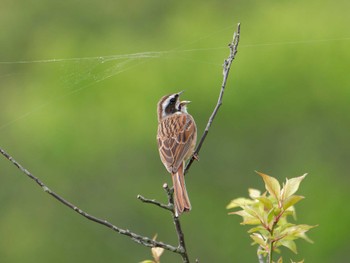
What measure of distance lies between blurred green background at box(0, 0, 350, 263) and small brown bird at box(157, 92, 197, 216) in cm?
1101

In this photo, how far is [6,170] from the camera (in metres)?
18.6

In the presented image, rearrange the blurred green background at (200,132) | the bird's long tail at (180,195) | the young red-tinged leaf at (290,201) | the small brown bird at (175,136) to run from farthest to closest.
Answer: the blurred green background at (200,132)
the small brown bird at (175,136)
the bird's long tail at (180,195)
the young red-tinged leaf at (290,201)

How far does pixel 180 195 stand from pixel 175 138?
0.97 m

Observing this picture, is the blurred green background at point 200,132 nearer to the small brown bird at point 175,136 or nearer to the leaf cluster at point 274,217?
the small brown bird at point 175,136

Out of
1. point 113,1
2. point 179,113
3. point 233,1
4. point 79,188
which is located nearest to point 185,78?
point 79,188

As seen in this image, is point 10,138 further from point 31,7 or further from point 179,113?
point 179,113

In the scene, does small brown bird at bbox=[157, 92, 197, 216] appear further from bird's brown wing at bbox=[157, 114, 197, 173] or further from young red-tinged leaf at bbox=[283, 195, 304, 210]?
young red-tinged leaf at bbox=[283, 195, 304, 210]

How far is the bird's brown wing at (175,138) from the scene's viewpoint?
433 cm

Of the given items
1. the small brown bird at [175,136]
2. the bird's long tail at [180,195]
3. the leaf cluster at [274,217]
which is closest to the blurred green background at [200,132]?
the small brown bird at [175,136]

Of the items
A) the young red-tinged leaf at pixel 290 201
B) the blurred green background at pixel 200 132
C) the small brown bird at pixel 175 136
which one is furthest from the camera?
the blurred green background at pixel 200 132

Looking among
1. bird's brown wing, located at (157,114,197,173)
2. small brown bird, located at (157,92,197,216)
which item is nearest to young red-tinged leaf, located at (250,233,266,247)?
small brown bird, located at (157,92,197,216)

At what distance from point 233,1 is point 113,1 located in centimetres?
410

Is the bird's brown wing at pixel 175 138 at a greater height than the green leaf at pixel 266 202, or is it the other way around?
the bird's brown wing at pixel 175 138

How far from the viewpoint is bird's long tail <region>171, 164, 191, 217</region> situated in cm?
342
